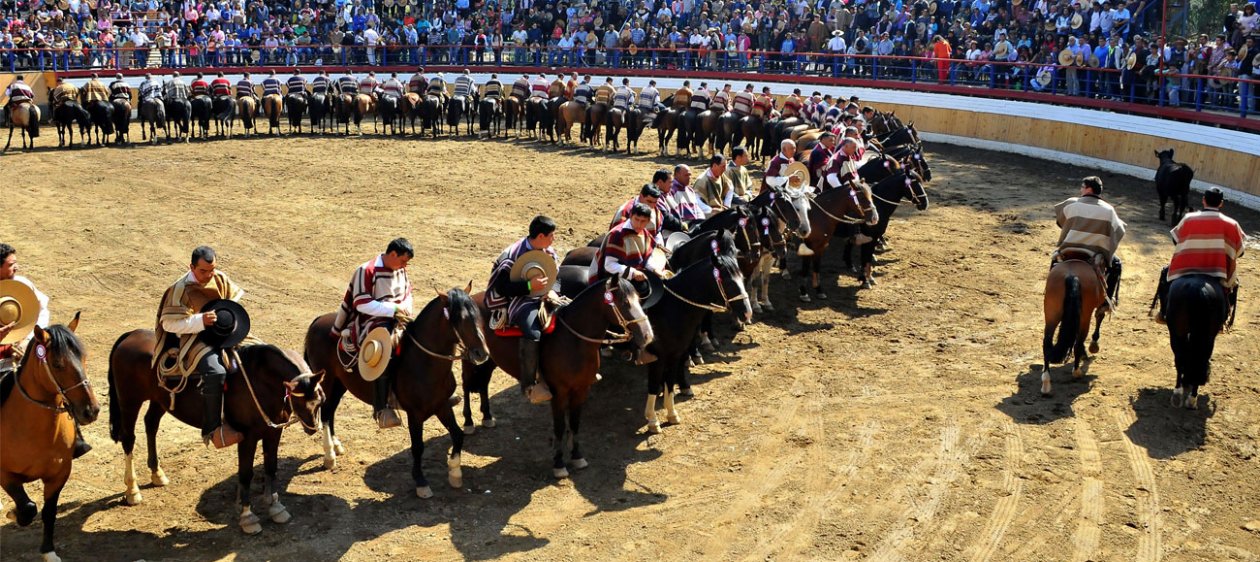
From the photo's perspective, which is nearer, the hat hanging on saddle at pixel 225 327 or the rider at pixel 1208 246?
the hat hanging on saddle at pixel 225 327

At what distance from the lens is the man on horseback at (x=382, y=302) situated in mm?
9016

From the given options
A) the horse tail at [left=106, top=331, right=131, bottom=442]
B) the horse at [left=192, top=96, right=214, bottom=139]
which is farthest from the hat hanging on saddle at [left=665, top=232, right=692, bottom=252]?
the horse at [left=192, top=96, right=214, bottom=139]

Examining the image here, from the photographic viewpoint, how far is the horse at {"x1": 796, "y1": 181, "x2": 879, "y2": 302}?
15.1 metres

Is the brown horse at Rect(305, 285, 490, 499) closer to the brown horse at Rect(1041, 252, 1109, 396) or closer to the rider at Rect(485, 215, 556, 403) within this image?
the rider at Rect(485, 215, 556, 403)

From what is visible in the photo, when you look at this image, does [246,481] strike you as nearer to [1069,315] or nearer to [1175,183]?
[1069,315]

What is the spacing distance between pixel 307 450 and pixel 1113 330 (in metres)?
9.75

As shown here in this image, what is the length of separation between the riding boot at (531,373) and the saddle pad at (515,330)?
13 cm

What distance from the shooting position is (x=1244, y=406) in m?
11.1

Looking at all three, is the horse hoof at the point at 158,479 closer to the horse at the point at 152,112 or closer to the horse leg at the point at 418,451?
the horse leg at the point at 418,451

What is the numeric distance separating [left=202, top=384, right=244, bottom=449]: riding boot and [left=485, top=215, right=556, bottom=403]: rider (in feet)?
8.15

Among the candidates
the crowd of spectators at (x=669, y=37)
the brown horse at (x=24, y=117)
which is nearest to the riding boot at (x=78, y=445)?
the brown horse at (x=24, y=117)

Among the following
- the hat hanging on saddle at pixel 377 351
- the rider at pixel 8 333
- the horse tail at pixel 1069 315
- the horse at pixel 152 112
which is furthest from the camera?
the horse at pixel 152 112

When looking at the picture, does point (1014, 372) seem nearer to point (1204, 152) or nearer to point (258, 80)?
point (1204, 152)

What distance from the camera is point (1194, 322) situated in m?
10.7
